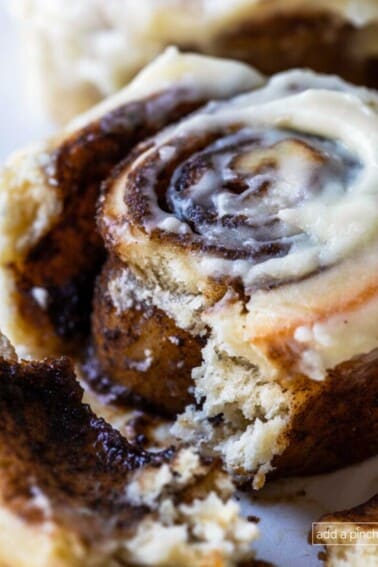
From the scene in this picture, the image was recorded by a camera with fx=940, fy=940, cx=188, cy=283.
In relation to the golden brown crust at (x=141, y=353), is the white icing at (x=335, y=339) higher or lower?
lower

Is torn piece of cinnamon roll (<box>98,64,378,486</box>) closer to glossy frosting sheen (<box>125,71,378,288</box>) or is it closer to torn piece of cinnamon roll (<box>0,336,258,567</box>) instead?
glossy frosting sheen (<box>125,71,378,288</box>)

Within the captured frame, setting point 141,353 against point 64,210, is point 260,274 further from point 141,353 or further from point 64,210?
point 64,210

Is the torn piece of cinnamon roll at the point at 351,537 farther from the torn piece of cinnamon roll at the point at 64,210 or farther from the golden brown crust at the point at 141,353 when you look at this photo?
the torn piece of cinnamon roll at the point at 64,210

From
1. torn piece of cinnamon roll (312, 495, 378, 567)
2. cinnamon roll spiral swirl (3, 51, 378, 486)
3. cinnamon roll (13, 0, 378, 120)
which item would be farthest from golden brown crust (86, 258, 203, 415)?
cinnamon roll (13, 0, 378, 120)

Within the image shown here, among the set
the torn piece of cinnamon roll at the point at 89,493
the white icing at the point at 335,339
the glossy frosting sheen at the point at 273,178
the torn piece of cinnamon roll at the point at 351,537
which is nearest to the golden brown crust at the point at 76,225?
the glossy frosting sheen at the point at 273,178

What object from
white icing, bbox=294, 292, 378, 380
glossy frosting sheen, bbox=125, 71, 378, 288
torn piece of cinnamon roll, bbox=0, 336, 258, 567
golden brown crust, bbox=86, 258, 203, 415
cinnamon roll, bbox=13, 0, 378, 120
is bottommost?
torn piece of cinnamon roll, bbox=0, 336, 258, 567

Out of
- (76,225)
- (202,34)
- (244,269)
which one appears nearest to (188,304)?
(244,269)

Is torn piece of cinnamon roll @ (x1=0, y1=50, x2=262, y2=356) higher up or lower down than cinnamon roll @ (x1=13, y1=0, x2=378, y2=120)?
lower down
